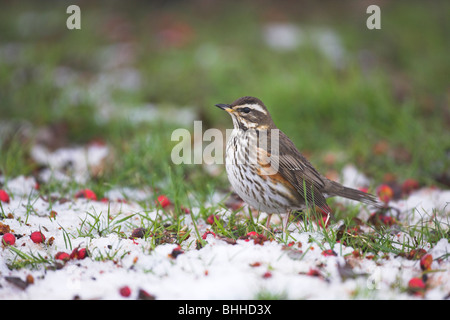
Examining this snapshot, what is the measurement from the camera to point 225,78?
1044 cm

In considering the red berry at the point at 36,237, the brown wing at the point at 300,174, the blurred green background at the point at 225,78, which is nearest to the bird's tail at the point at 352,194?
the brown wing at the point at 300,174

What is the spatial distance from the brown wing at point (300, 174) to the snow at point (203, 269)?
1.51 feet

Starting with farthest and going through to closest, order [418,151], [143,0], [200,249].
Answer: [143,0] → [418,151] → [200,249]

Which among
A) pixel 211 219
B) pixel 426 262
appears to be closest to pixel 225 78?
pixel 211 219

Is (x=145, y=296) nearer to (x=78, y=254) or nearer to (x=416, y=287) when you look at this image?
(x=78, y=254)

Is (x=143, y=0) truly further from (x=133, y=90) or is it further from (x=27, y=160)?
(x=27, y=160)

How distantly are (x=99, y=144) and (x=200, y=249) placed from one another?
13.1 ft

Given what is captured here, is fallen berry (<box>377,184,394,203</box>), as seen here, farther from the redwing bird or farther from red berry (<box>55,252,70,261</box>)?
red berry (<box>55,252,70,261</box>)

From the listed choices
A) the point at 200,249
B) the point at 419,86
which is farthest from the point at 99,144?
the point at 419,86

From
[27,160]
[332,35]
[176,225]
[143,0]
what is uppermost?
[143,0]

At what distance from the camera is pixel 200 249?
4355mm

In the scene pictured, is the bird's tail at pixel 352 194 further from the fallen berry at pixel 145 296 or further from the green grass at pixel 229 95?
the fallen berry at pixel 145 296

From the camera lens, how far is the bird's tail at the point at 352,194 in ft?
17.0

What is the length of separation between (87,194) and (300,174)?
231 cm
